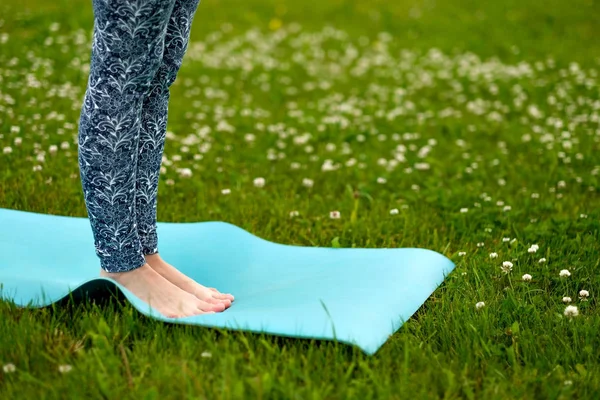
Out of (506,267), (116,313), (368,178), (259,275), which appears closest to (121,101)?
(116,313)

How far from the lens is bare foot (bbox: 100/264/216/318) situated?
258cm

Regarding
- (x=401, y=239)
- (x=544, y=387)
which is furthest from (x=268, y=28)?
(x=544, y=387)

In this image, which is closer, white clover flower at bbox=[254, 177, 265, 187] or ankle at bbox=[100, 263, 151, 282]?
ankle at bbox=[100, 263, 151, 282]

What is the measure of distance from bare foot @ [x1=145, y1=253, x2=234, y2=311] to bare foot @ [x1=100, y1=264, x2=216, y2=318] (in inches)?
2.7

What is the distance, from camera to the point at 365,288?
9.11 feet

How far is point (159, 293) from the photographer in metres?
2.61

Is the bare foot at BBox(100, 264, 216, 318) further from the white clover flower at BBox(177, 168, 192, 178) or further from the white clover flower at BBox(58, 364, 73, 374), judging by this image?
the white clover flower at BBox(177, 168, 192, 178)

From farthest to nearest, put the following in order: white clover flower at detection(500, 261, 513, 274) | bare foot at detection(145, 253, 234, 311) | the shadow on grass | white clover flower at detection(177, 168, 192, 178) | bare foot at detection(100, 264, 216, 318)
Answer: white clover flower at detection(177, 168, 192, 178) < white clover flower at detection(500, 261, 513, 274) < bare foot at detection(145, 253, 234, 311) < bare foot at detection(100, 264, 216, 318) < the shadow on grass

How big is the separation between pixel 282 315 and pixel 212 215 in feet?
5.60

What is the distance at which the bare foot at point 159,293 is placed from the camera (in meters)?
2.58

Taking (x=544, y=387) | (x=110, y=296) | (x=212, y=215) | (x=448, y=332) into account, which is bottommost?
(x=544, y=387)

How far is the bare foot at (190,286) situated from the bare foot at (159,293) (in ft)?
0.22

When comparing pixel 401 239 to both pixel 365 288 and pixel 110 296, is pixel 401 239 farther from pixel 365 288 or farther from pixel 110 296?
pixel 110 296

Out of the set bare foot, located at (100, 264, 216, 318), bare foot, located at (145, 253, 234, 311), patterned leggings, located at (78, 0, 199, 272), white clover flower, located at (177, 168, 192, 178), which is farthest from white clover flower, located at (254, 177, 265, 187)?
bare foot, located at (100, 264, 216, 318)
